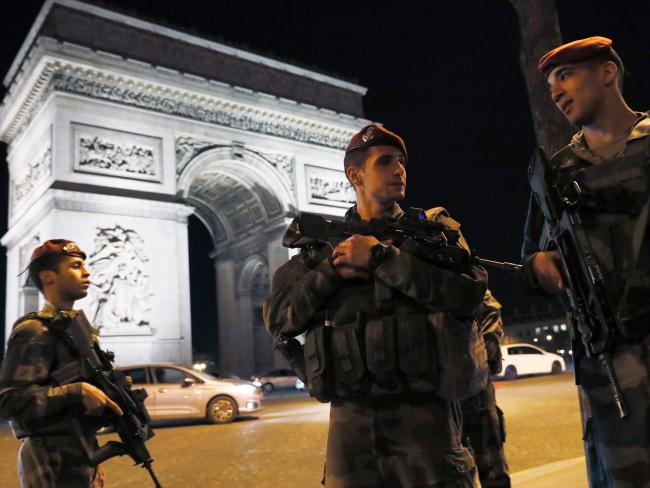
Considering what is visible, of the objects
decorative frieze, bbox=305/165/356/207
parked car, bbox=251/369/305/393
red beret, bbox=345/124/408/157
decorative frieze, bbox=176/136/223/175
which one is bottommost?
parked car, bbox=251/369/305/393

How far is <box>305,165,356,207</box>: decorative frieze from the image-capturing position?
2359 cm

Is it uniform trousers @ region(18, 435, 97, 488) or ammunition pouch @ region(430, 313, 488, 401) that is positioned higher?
ammunition pouch @ region(430, 313, 488, 401)

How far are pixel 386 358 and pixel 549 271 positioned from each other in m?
0.64

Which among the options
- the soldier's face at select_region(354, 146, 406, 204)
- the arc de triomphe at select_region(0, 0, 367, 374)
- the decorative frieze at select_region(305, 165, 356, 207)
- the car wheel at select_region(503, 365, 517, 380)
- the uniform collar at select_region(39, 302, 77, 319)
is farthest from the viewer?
the decorative frieze at select_region(305, 165, 356, 207)

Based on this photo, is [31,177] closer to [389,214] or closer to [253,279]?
[253,279]

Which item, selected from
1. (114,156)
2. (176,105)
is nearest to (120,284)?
(114,156)

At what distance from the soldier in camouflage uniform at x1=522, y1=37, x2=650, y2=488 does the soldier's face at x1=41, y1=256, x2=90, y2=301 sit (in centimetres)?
222

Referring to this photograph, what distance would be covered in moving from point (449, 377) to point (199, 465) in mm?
Result: 5632

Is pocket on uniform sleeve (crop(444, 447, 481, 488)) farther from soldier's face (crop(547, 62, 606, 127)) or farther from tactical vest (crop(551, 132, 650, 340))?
soldier's face (crop(547, 62, 606, 127))

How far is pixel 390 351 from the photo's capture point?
6.45 feet

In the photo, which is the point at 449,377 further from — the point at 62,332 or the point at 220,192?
the point at 220,192

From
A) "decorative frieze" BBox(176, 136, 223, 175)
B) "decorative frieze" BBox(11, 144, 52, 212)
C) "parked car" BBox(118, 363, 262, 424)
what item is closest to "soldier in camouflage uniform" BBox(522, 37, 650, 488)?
"parked car" BBox(118, 363, 262, 424)

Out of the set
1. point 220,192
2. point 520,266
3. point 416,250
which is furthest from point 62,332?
point 220,192

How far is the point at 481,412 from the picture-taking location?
3721 millimetres
